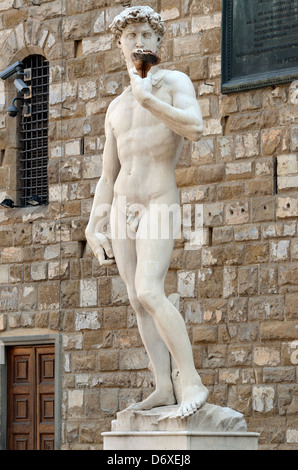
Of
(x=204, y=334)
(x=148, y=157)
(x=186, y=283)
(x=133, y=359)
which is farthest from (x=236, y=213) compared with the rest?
(x=148, y=157)

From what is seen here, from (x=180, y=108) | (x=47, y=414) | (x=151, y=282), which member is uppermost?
(x=180, y=108)

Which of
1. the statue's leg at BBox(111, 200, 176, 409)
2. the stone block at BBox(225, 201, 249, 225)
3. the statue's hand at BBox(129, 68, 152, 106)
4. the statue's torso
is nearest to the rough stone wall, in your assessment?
the stone block at BBox(225, 201, 249, 225)

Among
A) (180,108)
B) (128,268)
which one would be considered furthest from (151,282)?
(180,108)

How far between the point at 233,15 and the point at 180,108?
410cm

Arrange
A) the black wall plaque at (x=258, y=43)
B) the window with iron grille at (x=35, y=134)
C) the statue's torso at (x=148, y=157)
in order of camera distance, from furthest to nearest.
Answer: the window with iron grille at (x=35, y=134), the black wall plaque at (x=258, y=43), the statue's torso at (x=148, y=157)

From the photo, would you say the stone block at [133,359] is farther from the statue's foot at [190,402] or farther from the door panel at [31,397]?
the statue's foot at [190,402]

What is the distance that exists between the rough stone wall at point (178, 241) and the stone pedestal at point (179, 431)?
311 centimetres

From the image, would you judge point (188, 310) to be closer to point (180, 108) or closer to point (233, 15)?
point (233, 15)

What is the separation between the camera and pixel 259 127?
12.3 meters

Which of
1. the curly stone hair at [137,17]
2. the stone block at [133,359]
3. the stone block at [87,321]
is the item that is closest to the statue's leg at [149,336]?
the curly stone hair at [137,17]

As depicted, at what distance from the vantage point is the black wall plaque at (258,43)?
40.0ft

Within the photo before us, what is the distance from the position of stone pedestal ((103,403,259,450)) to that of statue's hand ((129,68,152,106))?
2.04 meters

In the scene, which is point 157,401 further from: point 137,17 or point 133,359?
point 133,359

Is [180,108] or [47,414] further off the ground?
[180,108]
